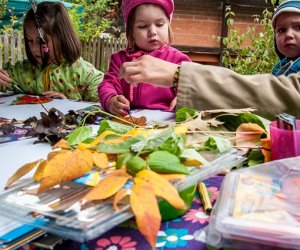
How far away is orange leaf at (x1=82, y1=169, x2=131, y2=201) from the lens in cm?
48

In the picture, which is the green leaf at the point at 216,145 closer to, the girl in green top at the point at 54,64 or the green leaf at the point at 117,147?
the green leaf at the point at 117,147

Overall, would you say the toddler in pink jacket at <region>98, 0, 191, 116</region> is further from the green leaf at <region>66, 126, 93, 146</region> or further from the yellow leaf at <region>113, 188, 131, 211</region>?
the yellow leaf at <region>113, 188, 131, 211</region>

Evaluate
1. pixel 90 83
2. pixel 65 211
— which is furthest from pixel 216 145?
pixel 90 83

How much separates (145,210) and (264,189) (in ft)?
0.63

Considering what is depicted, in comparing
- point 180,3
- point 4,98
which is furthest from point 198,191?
point 180,3

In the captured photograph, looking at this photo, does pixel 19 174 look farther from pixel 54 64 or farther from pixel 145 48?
pixel 54 64

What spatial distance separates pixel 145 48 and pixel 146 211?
5.37 ft

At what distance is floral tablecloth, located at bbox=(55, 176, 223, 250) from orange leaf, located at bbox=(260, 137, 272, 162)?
0.75 feet

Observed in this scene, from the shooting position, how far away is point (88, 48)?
277 inches

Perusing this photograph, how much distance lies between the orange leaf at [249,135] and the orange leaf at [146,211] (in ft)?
1.23

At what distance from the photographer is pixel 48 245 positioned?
19.4 inches

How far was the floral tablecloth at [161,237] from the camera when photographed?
1.74 feet

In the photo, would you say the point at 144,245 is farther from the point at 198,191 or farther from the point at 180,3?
the point at 180,3

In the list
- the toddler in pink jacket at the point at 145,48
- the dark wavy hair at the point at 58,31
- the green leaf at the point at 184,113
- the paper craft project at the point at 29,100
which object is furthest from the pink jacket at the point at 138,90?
the green leaf at the point at 184,113
